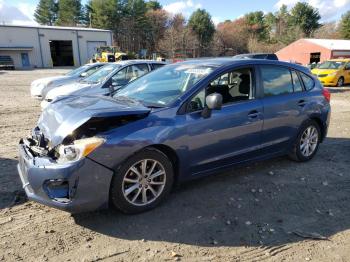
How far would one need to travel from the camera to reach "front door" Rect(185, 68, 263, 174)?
13.3 ft

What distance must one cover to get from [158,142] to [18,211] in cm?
180

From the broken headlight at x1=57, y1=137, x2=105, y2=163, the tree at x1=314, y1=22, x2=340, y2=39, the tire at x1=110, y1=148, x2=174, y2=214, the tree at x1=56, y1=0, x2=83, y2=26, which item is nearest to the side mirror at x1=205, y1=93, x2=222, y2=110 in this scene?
the tire at x1=110, y1=148, x2=174, y2=214

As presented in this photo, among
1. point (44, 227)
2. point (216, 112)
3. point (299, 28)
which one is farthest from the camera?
point (299, 28)

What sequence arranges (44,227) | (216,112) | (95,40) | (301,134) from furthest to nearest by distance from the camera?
(95,40) → (301,134) → (216,112) → (44,227)

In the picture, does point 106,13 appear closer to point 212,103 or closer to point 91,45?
point 91,45

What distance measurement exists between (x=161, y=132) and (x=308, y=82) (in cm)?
304

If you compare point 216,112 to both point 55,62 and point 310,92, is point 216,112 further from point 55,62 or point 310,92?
point 55,62

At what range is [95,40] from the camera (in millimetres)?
53625

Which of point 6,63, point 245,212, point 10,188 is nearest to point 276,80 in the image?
point 245,212

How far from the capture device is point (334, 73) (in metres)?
18.9

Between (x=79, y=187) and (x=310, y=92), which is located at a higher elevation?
(x=310, y=92)

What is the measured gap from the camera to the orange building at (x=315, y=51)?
134 feet

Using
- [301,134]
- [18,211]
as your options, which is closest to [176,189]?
[18,211]

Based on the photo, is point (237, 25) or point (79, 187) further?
point (237, 25)
